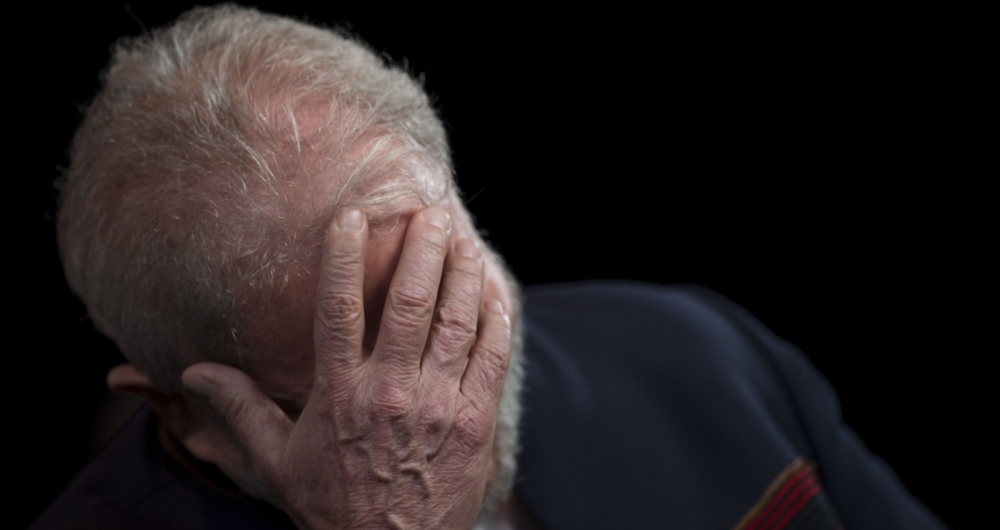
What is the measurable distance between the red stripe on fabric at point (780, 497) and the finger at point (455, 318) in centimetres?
78

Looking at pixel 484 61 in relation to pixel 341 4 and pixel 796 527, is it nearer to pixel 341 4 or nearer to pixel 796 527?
pixel 341 4

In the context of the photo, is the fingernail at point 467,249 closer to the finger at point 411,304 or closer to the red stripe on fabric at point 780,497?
the finger at point 411,304

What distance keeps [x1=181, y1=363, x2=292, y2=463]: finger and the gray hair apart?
34mm

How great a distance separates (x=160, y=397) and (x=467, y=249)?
1.96 feet

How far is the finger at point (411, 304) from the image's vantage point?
3.45ft

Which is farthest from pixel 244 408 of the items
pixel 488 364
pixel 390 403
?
pixel 488 364

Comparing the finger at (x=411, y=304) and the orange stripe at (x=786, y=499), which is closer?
the finger at (x=411, y=304)

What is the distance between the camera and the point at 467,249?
114 centimetres

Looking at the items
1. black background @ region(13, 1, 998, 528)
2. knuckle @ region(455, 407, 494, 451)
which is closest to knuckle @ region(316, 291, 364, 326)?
knuckle @ region(455, 407, 494, 451)

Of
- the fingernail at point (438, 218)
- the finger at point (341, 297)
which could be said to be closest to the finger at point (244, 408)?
the finger at point (341, 297)

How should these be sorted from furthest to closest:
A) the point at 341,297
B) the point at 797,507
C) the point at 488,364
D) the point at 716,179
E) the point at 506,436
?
the point at 716,179, the point at 797,507, the point at 506,436, the point at 488,364, the point at 341,297

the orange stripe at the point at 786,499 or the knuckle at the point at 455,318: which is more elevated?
the knuckle at the point at 455,318

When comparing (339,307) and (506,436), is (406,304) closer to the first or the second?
(339,307)

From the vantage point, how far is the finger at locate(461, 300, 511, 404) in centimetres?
113
